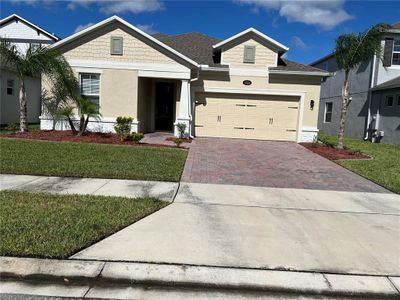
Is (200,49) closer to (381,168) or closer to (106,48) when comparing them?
(106,48)

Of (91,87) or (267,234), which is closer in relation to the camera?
(267,234)

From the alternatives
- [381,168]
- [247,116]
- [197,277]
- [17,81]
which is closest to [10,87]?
[17,81]

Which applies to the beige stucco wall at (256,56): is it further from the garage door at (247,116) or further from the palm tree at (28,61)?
the palm tree at (28,61)

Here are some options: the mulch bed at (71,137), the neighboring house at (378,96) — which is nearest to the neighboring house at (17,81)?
the mulch bed at (71,137)

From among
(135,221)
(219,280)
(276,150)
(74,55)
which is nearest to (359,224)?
(219,280)

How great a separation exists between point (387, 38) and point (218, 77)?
10.1 meters

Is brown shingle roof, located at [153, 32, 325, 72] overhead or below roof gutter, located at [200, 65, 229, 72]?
overhead

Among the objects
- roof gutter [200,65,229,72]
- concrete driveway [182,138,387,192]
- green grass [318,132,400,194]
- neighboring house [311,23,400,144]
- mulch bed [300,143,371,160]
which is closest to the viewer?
concrete driveway [182,138,387,192]

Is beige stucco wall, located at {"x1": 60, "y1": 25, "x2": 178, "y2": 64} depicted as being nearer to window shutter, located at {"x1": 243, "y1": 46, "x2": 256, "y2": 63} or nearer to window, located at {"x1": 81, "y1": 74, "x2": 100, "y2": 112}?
window, located at {"x1": 81, "y1": 74, "x2": 100, "y2": 112}

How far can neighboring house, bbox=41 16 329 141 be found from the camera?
16094 mm

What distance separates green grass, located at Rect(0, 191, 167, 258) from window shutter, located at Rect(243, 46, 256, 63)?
12.9 m

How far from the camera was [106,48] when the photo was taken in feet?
52.8

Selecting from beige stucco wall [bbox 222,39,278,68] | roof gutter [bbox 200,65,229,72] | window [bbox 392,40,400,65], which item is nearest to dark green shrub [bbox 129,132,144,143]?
roof gutter [bbox 200,65,229,72]

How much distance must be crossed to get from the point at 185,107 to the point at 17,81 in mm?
10897
